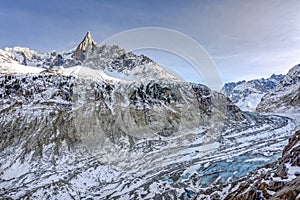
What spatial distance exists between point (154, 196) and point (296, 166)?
28.7 meters

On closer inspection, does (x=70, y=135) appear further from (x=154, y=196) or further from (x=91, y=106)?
(x=154, y=196)

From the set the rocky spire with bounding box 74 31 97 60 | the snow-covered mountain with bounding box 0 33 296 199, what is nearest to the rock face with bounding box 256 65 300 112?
the snow-covered mountain with bounding box 0 33 296 199

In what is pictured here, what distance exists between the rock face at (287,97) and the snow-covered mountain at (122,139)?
33438 mm

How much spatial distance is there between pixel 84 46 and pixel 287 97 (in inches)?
6013

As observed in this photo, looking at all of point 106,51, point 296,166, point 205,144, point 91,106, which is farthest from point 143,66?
point 296,166

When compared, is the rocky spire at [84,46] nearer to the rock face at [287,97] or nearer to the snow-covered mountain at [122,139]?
the snow-covered mountain at [122,139]

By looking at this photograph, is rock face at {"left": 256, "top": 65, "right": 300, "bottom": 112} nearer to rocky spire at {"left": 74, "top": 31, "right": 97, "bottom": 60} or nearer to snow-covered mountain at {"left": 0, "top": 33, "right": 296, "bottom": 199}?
snow-covered mountain at {"left": 0, "top": 33, "right": 296, "bottom": 199}

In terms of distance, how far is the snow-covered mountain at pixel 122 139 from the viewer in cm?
4800

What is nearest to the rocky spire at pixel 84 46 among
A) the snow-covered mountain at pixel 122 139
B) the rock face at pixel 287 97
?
the snow-covered mountain at pixel 122 139

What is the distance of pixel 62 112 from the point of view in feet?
248

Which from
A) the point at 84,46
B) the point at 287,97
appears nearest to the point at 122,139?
the point at 84,46

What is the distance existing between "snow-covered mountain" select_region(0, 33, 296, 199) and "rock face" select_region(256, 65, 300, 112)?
33438mm

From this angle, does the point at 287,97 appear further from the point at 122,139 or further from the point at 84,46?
the point at 84,46

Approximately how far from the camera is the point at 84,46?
604 ft
